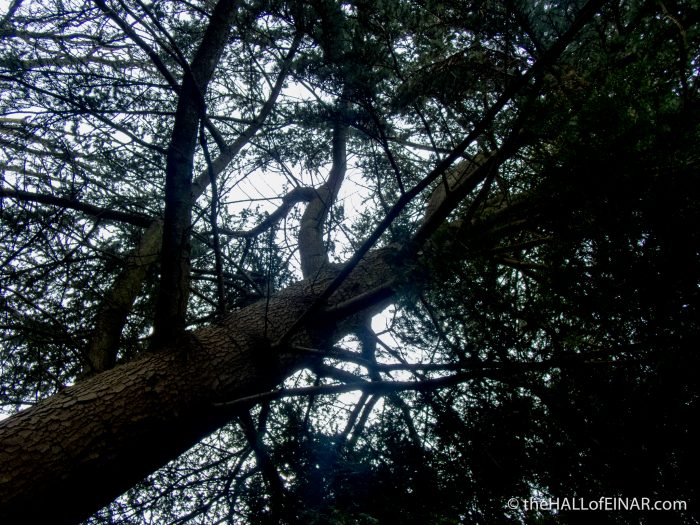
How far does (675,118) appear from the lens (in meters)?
1.49

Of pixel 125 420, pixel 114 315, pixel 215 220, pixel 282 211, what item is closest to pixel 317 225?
pixel 282 211

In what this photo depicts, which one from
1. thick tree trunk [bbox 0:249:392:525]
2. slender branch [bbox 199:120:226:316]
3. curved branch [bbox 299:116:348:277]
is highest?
curved branch [bbox 299:116:348:277]

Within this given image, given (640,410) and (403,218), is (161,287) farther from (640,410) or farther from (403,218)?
(640,410)

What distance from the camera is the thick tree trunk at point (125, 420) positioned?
1.50 metres

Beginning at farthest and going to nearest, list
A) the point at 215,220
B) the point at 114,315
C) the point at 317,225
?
the point at 317,225, the point at 114,315, the point at 215,220

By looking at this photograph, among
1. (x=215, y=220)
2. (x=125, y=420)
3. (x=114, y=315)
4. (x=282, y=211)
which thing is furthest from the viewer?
(x=282, y=211)

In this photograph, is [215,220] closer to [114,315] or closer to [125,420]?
[125,420]

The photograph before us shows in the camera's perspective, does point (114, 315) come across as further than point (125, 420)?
Yes

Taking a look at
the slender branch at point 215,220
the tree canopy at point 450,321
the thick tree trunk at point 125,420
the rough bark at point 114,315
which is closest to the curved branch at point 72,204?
the tree canopy at point 450,321

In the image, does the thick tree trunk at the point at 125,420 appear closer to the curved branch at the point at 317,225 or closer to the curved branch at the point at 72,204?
the curved branch at the point at 317,225

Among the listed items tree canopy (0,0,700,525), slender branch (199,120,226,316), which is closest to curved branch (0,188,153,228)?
tree canopy (0,0,700,525)

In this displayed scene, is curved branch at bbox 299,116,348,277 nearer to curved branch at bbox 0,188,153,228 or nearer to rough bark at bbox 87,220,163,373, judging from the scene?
rough bark at bbox 87,220,163,373

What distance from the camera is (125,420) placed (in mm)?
1739

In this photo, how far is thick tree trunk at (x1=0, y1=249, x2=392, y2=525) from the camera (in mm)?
1495
